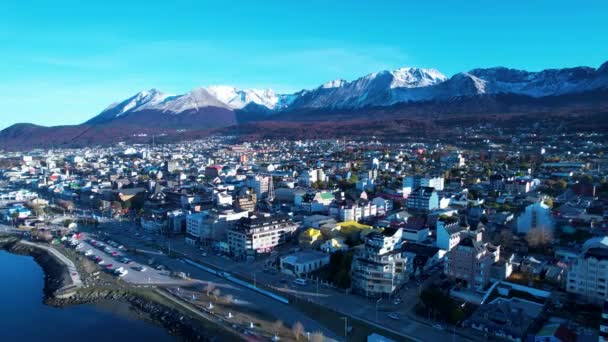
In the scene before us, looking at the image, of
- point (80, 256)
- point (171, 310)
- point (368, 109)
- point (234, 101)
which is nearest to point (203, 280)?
point (171, 310)

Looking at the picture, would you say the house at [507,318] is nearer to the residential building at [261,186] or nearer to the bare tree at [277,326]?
the bare tree at [277,326]

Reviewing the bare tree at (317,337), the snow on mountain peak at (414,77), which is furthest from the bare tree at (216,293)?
the snow on mountain peak at (414,77)

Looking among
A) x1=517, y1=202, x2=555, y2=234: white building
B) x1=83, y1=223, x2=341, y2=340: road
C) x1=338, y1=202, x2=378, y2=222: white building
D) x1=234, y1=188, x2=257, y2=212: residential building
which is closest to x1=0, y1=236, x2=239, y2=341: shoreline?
x1=83, y1=223, x2=341, y2=340: road

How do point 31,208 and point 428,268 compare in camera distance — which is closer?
point 428,268

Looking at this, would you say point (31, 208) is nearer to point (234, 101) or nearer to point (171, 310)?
point (171, 310)

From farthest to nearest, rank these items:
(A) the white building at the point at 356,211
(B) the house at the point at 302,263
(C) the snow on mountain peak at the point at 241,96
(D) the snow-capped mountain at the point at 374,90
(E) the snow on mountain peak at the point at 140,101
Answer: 1. (C) the snow on mountain peak at the point at 241,96
2. (E) the snow on mountain peak at the point at 140,101
3. (D) the snow-capped mountain at the point at 374,90
4. (A) the white building at the point at 356,211
5. (B) the house at the point at 302,263

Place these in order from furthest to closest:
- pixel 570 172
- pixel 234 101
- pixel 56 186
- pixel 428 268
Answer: pixel 234 101, pixel 56 186, pixel 570 172, pixel 428 268
